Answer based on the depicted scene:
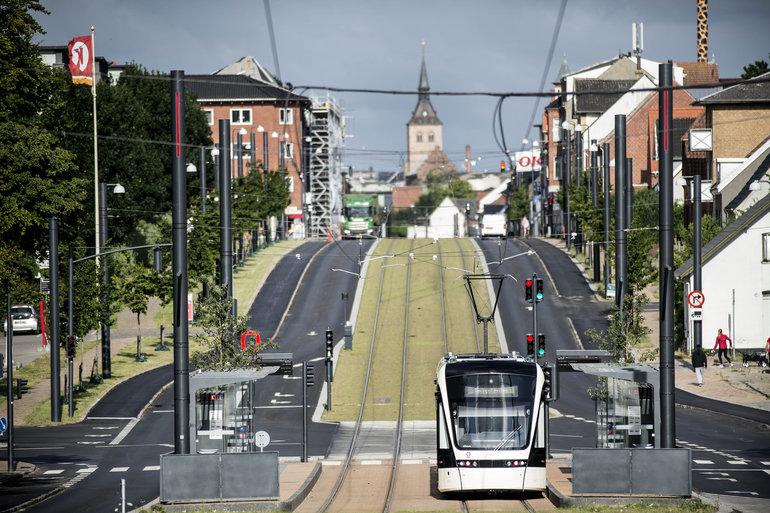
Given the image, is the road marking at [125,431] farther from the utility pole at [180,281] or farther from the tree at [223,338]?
the utility pole at [180,281]

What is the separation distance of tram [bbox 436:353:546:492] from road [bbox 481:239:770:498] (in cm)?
479

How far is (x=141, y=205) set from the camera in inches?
4136

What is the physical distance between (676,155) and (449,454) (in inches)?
3454

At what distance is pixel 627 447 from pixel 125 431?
23562 mm

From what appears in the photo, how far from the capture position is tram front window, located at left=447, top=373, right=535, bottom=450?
29.1 metres

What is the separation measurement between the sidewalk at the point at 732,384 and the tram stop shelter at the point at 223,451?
22.1m

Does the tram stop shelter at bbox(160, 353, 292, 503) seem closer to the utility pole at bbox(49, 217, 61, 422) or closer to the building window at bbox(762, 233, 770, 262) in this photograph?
the utility pole at bbox(49, 217, 61, 422)

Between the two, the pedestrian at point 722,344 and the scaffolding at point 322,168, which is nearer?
the pedestrian at point 722,344

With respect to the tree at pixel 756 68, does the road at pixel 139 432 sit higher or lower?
lower

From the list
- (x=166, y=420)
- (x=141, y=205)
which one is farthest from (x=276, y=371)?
(x=141, y=205)

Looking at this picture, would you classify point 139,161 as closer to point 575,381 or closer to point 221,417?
point 575,381

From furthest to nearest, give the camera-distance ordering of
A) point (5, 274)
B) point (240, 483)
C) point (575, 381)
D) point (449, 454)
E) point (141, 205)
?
point (141, 205)
point (575, 381)
point (5, 274)
point (449, 454)
point (240, 483)

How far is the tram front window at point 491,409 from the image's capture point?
95.6ft

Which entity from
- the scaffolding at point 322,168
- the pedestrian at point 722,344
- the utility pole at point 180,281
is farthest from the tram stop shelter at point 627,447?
the scaffolding at point 322,168
